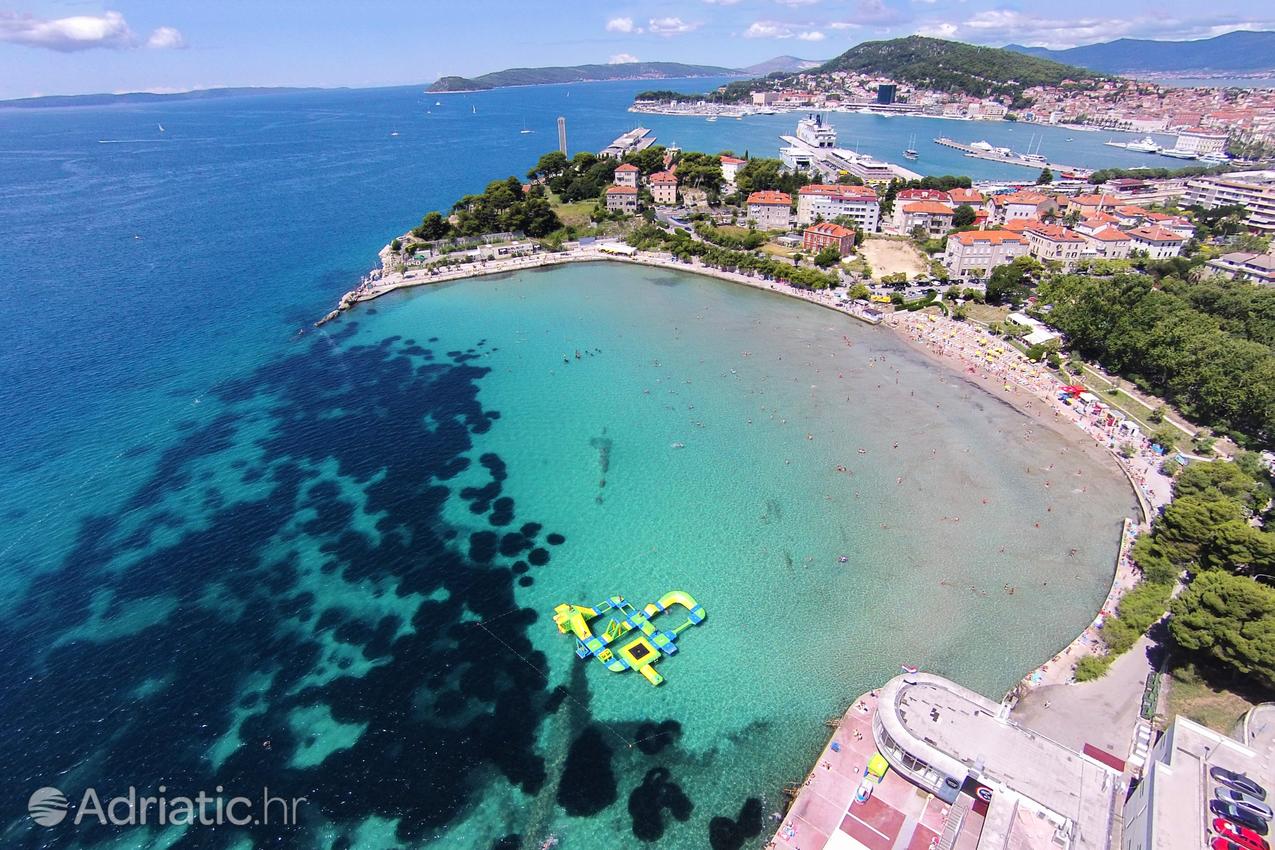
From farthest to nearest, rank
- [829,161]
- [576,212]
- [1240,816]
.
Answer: [829,161] → [576,212] → [1240,816]

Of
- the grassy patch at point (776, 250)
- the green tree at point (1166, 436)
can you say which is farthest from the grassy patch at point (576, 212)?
the green tree at point (1166, 436)

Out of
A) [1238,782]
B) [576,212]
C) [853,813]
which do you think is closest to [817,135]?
[576,212]

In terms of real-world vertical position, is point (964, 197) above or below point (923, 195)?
below

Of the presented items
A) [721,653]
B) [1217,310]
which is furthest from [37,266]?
[1217,310]

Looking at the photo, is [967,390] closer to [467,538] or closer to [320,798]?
[467,538]

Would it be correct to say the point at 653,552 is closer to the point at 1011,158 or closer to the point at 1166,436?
the point at 1166,436

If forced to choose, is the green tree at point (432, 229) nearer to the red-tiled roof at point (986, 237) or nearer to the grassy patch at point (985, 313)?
the red-tiled roof at point (986, 237)
